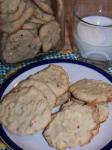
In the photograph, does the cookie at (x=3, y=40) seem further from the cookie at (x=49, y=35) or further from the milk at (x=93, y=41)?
the milk at (x=93, y=41)

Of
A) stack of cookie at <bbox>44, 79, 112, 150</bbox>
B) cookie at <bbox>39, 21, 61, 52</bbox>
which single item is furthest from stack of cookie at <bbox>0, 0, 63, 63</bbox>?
stack of cookie at <bbox>44, 79, 112, 150</bbox>

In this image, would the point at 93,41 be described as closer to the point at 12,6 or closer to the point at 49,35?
the point at 49,35

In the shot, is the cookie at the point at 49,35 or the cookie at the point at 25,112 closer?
the cookie at the point at 25,112

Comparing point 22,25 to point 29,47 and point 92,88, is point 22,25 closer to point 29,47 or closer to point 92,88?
point 29,47

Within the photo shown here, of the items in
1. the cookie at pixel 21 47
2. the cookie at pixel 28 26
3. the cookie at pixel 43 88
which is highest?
the cookie at pixel 28 26

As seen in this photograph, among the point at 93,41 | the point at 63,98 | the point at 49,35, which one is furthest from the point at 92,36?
the point at 63,98

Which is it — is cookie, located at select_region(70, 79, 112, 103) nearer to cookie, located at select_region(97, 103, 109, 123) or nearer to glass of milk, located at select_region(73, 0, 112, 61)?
cookie, located at select_region(97, 103, 109, 123)

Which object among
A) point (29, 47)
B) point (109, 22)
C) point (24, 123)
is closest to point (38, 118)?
point (24, 123)

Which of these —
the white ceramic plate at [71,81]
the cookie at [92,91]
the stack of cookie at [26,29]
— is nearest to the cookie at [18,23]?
the stack of cookie at [26,29]
